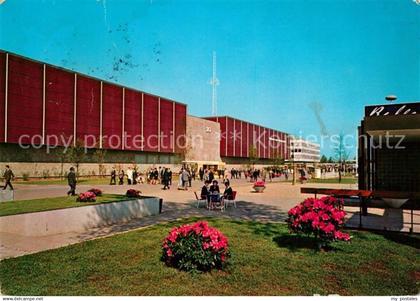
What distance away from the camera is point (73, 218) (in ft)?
33.4

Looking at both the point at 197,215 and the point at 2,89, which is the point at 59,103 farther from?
the point at 197,215

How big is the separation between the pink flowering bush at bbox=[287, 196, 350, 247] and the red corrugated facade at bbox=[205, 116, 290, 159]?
70.4 meters

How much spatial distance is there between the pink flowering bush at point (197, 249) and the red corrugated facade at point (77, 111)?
3355cm

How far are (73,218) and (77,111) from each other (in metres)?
34.9

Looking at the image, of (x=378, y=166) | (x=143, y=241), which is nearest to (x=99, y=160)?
(x=378, y=166)

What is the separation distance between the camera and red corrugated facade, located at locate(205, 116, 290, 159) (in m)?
78.6

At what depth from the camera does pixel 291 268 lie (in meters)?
6.34

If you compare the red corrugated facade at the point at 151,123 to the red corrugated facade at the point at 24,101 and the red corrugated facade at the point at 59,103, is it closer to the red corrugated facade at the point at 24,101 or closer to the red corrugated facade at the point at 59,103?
the red corrugated facade at the point at 59,103

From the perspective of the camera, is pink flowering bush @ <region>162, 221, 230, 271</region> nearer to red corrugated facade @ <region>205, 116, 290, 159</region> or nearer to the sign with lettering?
the sign with lettering

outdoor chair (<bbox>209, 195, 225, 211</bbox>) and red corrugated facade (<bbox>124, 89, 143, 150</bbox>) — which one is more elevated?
red corrugated facade (<bbox>124, 89, 143, 150</bbox>)

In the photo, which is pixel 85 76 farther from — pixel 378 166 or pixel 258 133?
pixel 258 133

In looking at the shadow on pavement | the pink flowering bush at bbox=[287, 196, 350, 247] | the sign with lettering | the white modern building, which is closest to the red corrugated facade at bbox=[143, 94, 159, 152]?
the shadow on pavement

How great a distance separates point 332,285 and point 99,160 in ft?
141

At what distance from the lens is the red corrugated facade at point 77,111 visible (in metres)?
35.3
